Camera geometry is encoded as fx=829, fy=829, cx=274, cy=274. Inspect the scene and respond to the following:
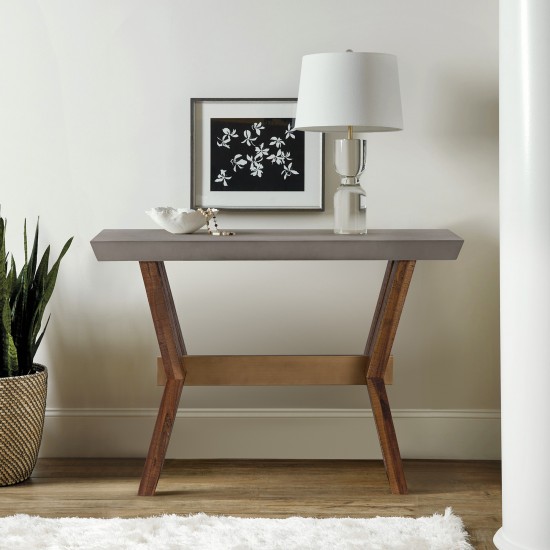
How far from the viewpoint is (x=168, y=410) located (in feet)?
9.48

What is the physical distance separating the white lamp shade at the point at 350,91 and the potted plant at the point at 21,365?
1.07 meters

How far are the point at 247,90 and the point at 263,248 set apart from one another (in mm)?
853

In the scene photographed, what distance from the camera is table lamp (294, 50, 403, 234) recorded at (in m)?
2.82

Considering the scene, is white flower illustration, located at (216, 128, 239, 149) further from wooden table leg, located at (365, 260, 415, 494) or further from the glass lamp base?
wooden table leg, located at (365, 260, 415, 494)

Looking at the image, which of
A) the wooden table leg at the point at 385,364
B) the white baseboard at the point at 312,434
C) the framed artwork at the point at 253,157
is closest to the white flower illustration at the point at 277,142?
the framed artwork at the point at 253,157

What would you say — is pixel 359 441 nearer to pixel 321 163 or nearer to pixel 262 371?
pixel 262 371

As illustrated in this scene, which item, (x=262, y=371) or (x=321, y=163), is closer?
(x=262, y=371)

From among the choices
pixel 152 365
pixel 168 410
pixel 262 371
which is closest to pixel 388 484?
pixel 262 371

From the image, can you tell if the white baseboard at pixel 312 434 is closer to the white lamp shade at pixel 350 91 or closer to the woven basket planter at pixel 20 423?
the woven basket planter at pixel 20 423

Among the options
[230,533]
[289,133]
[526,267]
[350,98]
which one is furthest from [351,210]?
[230,533]

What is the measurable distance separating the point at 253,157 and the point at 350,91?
0.58 metres

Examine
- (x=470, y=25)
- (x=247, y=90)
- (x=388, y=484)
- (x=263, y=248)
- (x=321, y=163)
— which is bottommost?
(x=388, y=484)

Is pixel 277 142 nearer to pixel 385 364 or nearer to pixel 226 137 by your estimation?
pixel 226 137

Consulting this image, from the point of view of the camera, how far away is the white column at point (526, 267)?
2.21 metres
